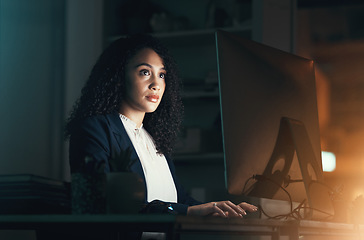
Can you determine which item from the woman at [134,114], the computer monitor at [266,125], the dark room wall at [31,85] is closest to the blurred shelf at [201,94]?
the dark room wall at [31,85]

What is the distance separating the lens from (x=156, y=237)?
61.7 inches

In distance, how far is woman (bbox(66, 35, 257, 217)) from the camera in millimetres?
1656

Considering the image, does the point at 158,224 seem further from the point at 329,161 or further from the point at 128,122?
the point at 329,161

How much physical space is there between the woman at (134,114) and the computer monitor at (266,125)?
357 millimetres

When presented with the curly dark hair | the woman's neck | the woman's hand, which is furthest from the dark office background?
the woman's hand

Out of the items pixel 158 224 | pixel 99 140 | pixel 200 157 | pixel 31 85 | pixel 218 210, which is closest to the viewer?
pixel 158 224

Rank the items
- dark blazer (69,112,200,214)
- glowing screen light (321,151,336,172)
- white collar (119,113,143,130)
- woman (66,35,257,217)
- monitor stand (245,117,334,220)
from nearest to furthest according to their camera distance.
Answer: monitor stand (245,117,334,220), dark blazer (69,112,200,214), woman (66,35,257,217), white collar (119,113,143,130), glowing screen light (321,151,336,172)

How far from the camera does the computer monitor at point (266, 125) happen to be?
1.35 meters

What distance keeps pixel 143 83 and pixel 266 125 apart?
57 centimetres

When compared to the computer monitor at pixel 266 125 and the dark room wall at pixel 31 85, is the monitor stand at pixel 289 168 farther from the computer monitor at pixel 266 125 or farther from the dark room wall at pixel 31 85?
the dark room wall at pixel 31 85

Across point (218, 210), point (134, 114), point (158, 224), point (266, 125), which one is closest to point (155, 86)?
point (134, 114)

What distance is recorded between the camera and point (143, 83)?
1.84m

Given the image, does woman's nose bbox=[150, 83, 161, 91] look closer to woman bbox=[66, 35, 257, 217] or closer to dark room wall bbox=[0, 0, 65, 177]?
woman bbox=[66, 35, 257, 217]

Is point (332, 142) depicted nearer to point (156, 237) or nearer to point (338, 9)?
point (338, 9)
